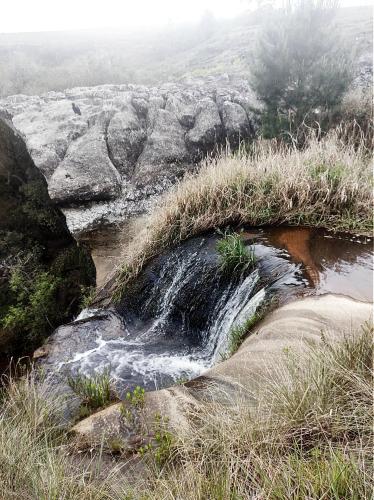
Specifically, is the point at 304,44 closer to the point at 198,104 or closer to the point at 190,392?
the point at 198,104

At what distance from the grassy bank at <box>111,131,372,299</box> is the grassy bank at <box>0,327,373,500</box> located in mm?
3035

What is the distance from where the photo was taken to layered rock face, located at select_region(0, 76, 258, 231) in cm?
784

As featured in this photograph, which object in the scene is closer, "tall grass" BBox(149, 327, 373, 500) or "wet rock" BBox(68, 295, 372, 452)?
"tall grass" BBox(149, 327, 373, 500)

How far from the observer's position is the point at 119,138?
28.0ft

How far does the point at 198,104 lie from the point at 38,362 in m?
7.60

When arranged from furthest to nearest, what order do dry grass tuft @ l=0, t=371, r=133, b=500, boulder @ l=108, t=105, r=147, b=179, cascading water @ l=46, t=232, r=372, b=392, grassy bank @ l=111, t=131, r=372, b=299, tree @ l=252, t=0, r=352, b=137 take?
boulder @ l=108, t=105, r=147, b=179
tree @ l=252, t=0, r=352, b=137
grassy bank @ l=111, t=131, r=372, b=299
cascading water @ l=46, t=232, r=372, b=392
dry grass tuft @ l=0, t=371, r=133, b=500

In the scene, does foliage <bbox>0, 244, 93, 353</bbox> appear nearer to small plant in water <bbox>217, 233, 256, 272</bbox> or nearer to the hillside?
small plant in water <bbox>217, 233, 256, 272</bbox>

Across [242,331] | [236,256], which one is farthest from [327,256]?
[242,331]

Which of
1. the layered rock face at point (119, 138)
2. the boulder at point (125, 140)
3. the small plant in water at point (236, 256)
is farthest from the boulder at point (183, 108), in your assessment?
the small plant in water at point (236, 256)

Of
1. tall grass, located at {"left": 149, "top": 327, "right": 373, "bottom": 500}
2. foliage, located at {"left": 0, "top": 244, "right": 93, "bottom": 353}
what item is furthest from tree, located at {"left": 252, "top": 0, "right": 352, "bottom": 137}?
tall grass, located at {"left": 149, "top": 327, "right": 373, "bottom": 500}

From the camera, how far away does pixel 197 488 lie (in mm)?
1651

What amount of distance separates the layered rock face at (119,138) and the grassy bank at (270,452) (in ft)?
19.7

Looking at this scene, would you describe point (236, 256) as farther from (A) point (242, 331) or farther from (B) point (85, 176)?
(B) point (85, 176)

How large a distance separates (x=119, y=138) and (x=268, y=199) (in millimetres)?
4525
